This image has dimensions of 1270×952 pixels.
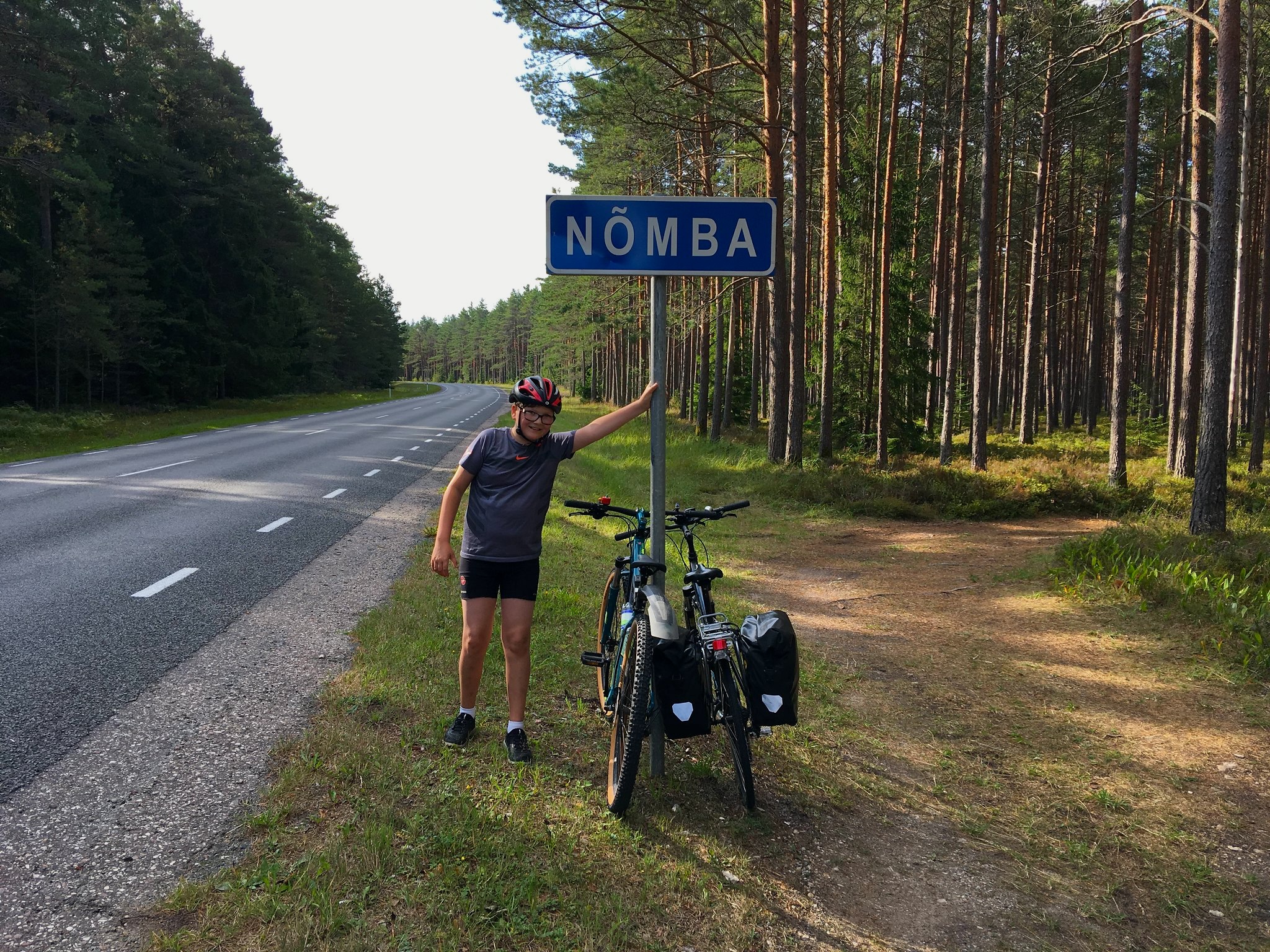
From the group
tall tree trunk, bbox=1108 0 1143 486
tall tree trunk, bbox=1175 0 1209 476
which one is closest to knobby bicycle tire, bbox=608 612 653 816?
tall tree trunk, bbox=1108 0 1143 486

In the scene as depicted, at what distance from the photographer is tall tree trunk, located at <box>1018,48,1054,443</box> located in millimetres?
23406

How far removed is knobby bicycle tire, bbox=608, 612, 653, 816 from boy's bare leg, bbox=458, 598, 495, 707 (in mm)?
801

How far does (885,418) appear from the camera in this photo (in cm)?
2006

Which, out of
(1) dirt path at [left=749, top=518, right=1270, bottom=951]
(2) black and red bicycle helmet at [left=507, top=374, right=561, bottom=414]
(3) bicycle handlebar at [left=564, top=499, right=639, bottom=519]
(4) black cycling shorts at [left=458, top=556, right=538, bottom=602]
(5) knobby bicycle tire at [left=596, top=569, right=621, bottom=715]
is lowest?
(1) dirt path at [left=749, top=518, right=1270, bottom=951]

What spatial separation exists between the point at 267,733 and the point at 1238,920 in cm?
459

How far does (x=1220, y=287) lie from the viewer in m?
9.98

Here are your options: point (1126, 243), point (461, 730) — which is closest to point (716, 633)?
point (461, 730)

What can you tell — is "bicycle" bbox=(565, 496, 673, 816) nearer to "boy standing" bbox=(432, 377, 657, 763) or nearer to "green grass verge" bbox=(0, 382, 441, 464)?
"boy standing" bbox=(432, 377, 657, 763)

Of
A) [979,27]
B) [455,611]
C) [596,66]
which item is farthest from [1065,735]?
[979,27]

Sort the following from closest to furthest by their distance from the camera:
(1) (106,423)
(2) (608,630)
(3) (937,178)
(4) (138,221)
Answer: (2) (608,630) → (1) (106,423) → (3) (937,178) → (4) (138,221)

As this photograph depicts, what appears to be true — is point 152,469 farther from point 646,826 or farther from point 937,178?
point 937,178

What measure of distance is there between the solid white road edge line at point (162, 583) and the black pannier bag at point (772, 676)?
5745 mm

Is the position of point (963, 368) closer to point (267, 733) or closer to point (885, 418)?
point (885, 418)

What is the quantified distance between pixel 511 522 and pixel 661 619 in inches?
38.7
